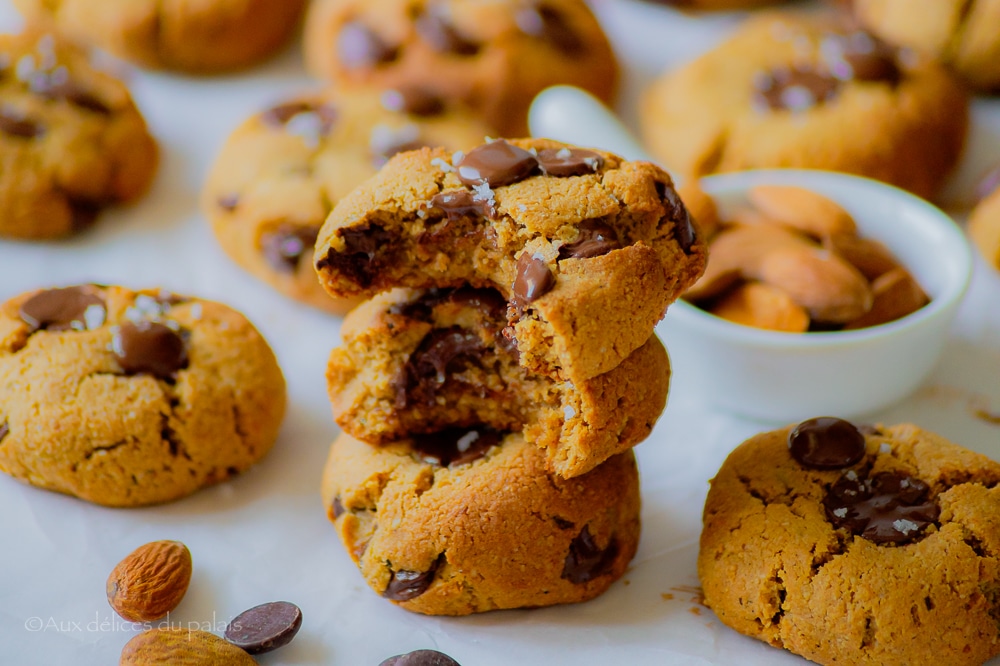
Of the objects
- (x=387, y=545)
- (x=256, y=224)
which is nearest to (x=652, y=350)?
(x=387, y=545)

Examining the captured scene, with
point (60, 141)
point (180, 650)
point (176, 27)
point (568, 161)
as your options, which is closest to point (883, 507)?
point (568, 161)

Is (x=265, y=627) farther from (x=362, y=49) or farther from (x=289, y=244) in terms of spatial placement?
(x=362, y=49)

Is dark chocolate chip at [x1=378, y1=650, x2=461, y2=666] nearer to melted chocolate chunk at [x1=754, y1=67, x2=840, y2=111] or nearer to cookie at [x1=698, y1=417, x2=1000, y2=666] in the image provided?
cookie at [x1=698, y1=417, x2=1000, y2=666]

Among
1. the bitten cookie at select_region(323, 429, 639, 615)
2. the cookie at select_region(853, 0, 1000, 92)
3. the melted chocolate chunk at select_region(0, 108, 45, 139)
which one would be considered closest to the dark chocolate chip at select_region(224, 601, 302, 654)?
the bitten cookie at select_region(323, 429, 639, 615)

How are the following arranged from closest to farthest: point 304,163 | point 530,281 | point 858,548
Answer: point 530,281 < point 858,548 < point 304,163

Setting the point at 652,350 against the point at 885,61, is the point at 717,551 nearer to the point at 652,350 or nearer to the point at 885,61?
the point at 652,350

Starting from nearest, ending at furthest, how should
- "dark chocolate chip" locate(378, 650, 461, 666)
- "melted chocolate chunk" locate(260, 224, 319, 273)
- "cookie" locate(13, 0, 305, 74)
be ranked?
"dark chocolate chip" locate(378, 650, 461, 666) < "melted chocolate chunk" locate(260, 224, 319, 273) < "cookie" locate(13, 0, 305, 74)
